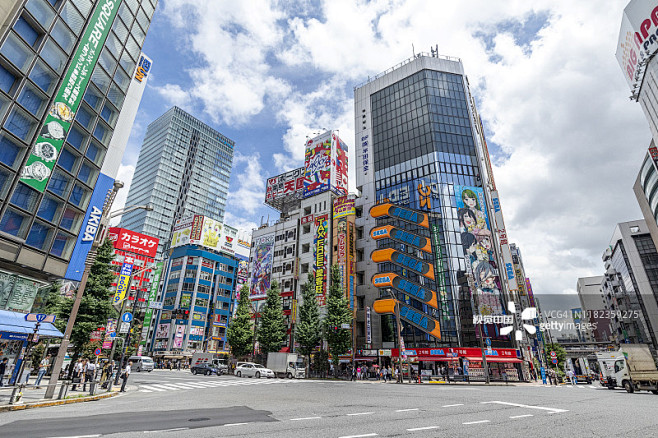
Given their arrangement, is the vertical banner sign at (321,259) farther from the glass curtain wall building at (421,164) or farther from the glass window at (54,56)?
the glass window at (54,56)

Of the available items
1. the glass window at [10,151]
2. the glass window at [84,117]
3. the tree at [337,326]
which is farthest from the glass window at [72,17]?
the tree at [337,326]

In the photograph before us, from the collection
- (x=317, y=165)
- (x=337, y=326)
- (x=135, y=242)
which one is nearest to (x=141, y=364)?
(x=135, y=242)

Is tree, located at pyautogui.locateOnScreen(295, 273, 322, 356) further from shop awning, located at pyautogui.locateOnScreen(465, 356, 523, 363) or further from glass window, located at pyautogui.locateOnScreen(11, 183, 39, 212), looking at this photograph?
glass window, located at pyautogui.locateOnScreen(11, 183, 39, 212)

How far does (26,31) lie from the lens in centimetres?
1909

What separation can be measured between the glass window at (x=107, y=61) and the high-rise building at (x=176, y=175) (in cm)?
10608

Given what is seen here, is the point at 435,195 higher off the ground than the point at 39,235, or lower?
higher

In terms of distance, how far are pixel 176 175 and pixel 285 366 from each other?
11824cm

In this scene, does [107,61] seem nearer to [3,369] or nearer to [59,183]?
[59,183]

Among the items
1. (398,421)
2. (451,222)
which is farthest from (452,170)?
(398,421)

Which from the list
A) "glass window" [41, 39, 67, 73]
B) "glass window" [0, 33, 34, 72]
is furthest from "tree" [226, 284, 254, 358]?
"glass window" [0, 33, 34, 72]

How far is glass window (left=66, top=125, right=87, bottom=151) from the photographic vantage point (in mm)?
22266

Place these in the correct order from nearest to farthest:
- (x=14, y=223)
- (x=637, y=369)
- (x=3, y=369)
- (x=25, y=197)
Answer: (x=14, y=223)
(x=3, y=369)
(x=25, y=197)
(x=637, y=369)

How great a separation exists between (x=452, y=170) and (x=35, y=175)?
51.0m

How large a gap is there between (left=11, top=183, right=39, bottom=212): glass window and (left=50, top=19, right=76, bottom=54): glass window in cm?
990
